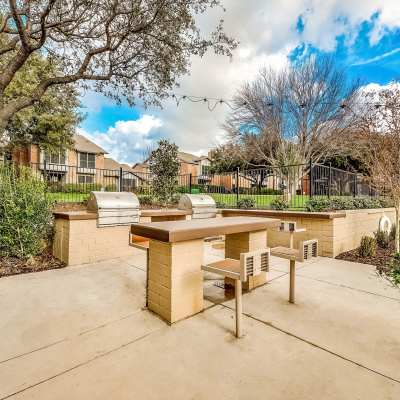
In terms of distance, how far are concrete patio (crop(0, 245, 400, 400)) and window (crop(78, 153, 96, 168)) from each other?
29278 mm

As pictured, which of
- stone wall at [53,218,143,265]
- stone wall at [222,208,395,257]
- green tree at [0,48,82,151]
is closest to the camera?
stone wall at [53,218,143,265]

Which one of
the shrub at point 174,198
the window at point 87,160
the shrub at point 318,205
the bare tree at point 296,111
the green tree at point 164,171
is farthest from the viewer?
the window at point 87,160

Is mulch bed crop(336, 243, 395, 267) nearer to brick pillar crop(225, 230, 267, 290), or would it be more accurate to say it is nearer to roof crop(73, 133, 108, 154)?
brick pillar crop(225, 230, 267, 290)

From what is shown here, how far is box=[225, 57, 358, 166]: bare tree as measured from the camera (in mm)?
15930

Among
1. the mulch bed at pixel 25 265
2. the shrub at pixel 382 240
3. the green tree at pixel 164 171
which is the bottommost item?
the mulch bed at pixel 25 265

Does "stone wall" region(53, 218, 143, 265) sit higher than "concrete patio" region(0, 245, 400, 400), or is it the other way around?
"stone wall" region(53, 218, 143, 265)

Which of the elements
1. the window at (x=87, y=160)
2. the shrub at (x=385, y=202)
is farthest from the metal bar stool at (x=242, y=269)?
the window at (x=87, y=160)

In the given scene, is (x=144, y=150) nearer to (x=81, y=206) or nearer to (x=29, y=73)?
(x=29, y=73)

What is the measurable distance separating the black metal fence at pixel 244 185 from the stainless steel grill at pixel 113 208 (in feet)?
6.53

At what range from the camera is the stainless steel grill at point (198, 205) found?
268 inches

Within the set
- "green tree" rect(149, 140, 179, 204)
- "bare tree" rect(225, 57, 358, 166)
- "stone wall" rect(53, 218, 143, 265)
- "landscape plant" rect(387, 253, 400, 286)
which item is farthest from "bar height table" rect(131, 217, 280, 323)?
"bare tree" rect(225, 57, 358, 166)

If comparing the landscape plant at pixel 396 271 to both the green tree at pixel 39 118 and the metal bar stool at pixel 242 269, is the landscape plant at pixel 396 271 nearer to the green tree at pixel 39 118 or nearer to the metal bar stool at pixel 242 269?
the metal bar stool at pixel 242 269

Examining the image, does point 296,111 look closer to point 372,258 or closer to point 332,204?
point 332,204

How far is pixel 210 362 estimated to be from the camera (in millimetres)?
1880
